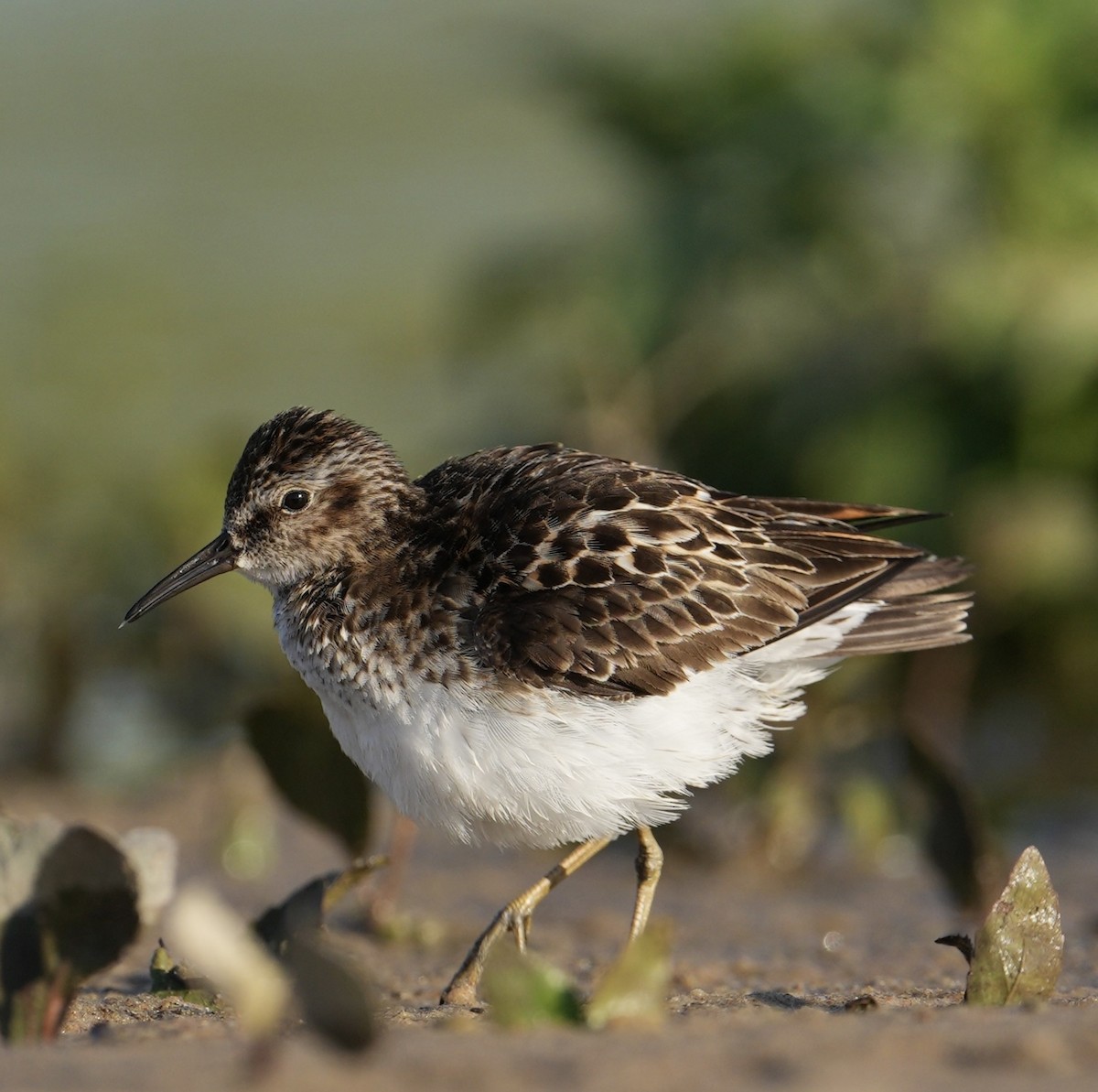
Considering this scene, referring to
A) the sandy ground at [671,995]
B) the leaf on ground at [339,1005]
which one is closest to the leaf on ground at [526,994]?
the sandy ground at [671,995]

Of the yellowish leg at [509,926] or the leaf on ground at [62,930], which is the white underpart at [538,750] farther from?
the leaf on ground at [62,930]

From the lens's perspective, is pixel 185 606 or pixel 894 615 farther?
pixel 185 606

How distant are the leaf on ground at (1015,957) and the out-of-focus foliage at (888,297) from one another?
3622 millimetres

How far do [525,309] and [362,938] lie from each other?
344 cm

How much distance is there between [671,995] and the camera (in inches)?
169

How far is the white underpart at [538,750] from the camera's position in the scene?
435 cm

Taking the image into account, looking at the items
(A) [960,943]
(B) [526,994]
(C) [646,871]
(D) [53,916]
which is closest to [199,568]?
(C) [646,871]

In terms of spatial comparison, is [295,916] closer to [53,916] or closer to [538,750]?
[538,750]

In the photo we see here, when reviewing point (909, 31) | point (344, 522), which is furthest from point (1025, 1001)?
point (909, 31)

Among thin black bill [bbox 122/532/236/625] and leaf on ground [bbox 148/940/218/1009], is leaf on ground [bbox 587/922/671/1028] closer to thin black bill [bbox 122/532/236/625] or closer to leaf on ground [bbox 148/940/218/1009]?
leaf on ground [bbox 148/940/218/1009]

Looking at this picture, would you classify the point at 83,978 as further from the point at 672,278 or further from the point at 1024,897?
the point at 672,278

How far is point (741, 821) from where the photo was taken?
6.62m

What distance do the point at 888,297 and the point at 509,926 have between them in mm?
4443

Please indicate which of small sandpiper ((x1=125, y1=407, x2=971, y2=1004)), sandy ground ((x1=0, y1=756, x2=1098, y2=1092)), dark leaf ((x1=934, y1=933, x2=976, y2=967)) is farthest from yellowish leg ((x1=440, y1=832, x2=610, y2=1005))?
dark leaf ((x1=934, y1=933, x2=976, y2=967))
